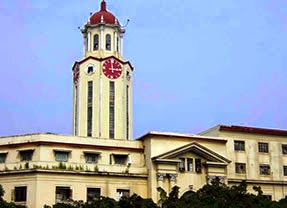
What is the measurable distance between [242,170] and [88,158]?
1270cm

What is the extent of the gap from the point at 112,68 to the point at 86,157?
1922 centimetres

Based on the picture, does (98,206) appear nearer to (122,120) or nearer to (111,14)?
(122,120)

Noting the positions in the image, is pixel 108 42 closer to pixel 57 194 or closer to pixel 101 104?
pixel 101 104

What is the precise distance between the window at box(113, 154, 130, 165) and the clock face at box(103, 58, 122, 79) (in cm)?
1742

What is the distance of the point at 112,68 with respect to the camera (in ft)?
195

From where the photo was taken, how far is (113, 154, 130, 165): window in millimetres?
42531

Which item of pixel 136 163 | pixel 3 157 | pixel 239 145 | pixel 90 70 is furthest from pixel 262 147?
pixel 3 157

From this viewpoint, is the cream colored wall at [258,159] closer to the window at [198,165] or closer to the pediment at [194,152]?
the pediment at [194,152]

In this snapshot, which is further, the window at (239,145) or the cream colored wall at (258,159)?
Answer: the window at (239,145)

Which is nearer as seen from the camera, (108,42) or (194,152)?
(194,152)

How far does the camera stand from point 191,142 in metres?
43.2

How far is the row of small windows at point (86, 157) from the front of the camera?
40.9 metres

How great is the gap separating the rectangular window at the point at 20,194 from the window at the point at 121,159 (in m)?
6.93

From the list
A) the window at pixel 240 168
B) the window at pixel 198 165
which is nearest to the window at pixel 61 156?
the window at pixel 198 165
